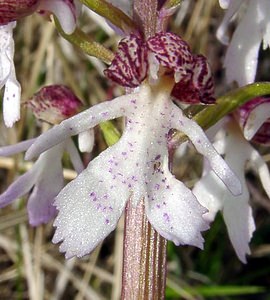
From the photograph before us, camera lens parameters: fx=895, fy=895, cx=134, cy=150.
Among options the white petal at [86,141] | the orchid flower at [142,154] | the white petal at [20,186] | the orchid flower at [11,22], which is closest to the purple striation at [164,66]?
the orchid flower at [142,154]

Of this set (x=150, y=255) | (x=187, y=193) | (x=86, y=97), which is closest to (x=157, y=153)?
(x=187, y=193)

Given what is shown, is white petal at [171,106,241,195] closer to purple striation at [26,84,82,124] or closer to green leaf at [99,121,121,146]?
green leaf at [99,121,121,146]

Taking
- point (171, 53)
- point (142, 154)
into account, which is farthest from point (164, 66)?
point (142, 154)

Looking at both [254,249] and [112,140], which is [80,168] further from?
[254,249]

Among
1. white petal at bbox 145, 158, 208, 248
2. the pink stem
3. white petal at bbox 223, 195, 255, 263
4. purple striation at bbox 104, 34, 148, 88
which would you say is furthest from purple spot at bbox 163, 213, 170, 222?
white petal at bbox 223, 195, 255, 263

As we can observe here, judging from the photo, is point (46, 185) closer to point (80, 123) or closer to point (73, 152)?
point (73, 152)
